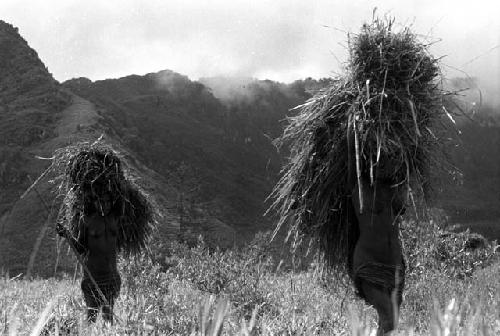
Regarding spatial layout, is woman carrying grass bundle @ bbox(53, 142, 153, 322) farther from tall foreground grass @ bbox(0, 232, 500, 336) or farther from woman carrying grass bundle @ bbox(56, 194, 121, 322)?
tall foreground grass @ bbox(0, 232, 500, 336)

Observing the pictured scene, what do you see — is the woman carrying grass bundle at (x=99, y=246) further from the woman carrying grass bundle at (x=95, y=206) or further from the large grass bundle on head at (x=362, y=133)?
the large grass bundle on head at (x=362, y=133)

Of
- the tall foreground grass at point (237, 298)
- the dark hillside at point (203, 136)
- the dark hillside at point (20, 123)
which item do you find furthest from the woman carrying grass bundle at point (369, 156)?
the dark hillside at point (203, 136)

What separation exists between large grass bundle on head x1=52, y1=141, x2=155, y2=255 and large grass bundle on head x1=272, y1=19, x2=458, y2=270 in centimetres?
211

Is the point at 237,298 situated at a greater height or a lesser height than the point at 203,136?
lesser

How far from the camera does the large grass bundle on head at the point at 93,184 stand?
18.2ft

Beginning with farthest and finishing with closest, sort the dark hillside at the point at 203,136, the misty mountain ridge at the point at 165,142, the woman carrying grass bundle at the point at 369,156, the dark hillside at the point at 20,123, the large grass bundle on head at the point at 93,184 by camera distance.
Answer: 1. the dark hillside at the point at 203,136
2. the dark hillside at the point at 20,123
3. the misty mountain ridge at the point at 165,142
4. the large grass bundle on head at the point at 93,184
5. the woman carrying grass bundle at the point at 369,156

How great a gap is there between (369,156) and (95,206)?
118 inches

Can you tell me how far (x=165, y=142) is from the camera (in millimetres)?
99250

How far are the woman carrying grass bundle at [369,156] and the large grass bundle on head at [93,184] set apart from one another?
2097 mm

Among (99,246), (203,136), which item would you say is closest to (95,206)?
(99,246)

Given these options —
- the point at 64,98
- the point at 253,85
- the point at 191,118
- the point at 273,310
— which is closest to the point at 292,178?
the point at 273,310

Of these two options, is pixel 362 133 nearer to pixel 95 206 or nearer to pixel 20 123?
pixel 95 206

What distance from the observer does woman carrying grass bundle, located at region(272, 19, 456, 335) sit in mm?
3682

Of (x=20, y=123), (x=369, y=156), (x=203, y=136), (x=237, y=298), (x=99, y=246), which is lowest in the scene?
(x=237, y=298)
